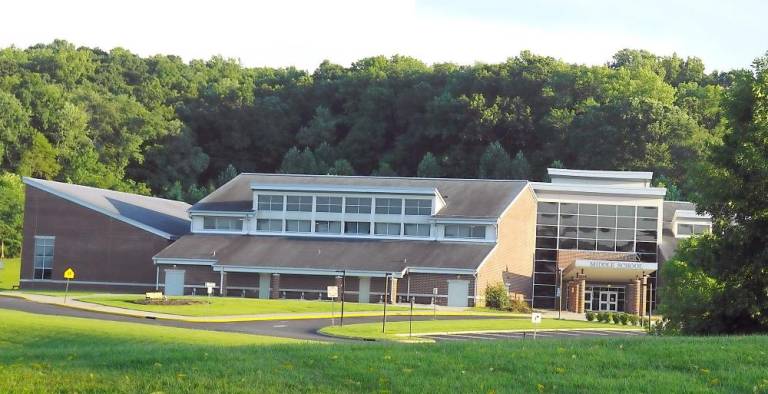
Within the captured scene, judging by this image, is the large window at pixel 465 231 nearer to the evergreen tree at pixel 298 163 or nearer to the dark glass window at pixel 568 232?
the dark glass window at pixel 568 232

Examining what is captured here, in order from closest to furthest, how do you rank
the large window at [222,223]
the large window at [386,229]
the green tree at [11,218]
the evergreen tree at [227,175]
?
1. the large window at [386,229]
2. the large window at [222,223]
3. the green tree at [11,218]
4. the evergreen tree at [227,175]

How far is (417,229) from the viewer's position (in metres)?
76.4

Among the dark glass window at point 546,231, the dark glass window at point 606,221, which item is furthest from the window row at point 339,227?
the dark glass window at point 606,221

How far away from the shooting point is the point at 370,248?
246 feet

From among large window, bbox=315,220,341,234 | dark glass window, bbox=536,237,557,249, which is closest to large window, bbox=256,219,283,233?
large window, bbox=315,220,341,234

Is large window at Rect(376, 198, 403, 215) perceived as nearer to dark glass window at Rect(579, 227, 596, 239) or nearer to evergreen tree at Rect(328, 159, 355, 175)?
dark glass window at Rect(579, 227, 596, 239)

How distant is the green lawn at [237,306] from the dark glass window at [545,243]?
1744 cm

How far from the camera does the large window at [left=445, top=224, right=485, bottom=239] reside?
7456 cm

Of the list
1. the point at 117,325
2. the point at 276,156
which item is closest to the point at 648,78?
the point at 276,156

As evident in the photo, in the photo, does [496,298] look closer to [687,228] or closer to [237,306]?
[237,306]

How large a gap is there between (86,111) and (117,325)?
83.6 m

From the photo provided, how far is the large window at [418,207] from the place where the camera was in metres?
76.4

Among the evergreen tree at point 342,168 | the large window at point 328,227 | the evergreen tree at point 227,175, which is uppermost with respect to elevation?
the evergreen tree at point 342,168

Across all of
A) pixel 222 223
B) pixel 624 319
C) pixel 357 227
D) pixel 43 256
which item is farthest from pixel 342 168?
pixel 624 319
